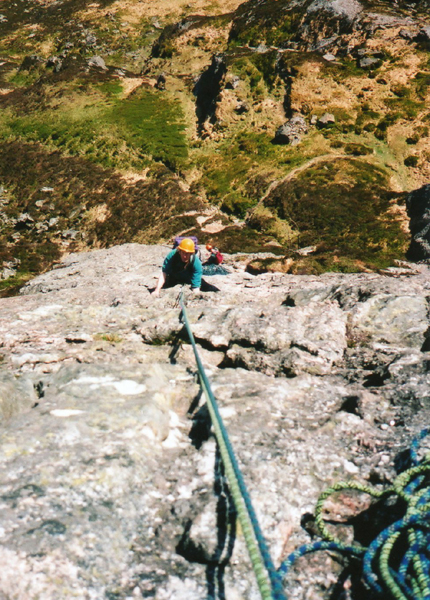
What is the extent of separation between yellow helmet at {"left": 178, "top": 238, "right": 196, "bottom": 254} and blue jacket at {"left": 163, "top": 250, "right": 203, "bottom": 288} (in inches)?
10.7

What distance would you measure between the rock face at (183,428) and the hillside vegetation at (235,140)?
50.0 ft

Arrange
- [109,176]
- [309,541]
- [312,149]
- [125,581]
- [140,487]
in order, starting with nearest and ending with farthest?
[125,581] < [309,541] < [140,487] < [312,149] < [109,176]

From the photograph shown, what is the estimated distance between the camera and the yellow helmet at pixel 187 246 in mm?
10984

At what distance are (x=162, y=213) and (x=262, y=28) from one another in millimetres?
47003

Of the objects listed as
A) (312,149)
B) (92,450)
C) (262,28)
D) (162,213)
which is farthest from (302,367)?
(262,28)

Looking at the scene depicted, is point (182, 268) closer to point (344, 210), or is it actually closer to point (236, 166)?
point (344, 210)

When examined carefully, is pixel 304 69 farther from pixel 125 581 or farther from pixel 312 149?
pixel 125 581

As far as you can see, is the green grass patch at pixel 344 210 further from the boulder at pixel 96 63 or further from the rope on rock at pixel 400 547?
the boulder at pixel 96 63

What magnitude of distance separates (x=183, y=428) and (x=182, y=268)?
21.4 feet

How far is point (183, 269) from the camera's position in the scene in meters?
11.8

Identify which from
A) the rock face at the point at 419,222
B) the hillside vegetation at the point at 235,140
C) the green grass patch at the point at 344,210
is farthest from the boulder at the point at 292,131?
the rock face at the point at 419,222

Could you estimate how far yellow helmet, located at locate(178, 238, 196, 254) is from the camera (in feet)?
36.0

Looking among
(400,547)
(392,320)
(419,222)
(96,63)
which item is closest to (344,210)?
(419,222)

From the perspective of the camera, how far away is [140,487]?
4.66 m
